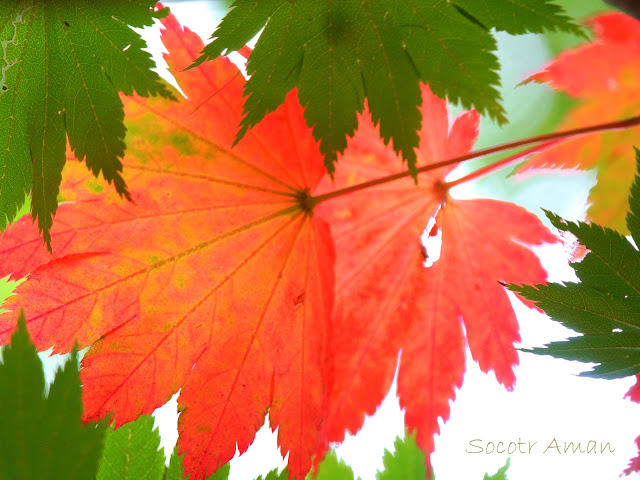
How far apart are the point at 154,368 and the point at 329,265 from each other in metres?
0.20

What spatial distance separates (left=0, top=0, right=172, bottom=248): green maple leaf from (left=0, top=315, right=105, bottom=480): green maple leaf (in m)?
0.21

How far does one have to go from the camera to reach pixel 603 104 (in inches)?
21.9

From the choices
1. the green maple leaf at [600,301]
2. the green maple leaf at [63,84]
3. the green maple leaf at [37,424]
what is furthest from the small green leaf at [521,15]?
the green maple leaf at [37,424]

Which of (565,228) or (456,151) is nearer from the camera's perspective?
(565,228)

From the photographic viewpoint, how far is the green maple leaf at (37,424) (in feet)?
0.79

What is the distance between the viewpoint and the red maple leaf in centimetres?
49

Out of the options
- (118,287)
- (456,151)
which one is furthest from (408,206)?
(118,287)

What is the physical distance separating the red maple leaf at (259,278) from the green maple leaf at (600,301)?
17 centimetres

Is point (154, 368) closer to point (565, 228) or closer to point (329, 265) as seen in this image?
point (329, 265)

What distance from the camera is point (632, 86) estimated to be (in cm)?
54

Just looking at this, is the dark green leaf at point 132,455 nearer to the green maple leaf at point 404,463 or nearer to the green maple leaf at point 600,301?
the green maple leaf at point 404,463

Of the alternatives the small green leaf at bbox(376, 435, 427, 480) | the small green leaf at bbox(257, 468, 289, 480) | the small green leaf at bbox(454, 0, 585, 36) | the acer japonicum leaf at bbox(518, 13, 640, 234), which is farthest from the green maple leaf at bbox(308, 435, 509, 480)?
the small green leaf at bbox(454, 0, 585, 36)

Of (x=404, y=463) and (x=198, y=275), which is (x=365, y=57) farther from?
(x=404, y=463)

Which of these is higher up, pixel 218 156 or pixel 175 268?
pixel 218 156
